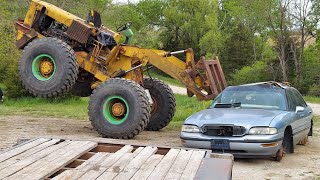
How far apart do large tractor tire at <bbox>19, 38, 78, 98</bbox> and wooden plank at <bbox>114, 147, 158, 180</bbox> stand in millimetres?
6342

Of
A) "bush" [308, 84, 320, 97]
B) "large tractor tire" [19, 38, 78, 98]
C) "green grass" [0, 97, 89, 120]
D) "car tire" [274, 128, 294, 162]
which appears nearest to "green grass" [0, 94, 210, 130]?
"green grass" [0, 97, 89, 120]

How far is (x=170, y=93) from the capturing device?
12469 mm

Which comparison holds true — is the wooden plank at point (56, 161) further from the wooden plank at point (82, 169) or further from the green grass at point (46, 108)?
the green grass at point (46, 108)

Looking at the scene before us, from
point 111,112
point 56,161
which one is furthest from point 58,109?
point 56,161

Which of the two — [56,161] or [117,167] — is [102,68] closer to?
[56,161]

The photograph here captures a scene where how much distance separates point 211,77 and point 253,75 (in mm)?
32206

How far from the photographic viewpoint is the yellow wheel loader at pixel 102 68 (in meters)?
10.3

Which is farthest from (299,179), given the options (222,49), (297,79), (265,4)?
(222,49)

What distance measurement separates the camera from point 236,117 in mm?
8344

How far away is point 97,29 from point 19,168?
27.1ft

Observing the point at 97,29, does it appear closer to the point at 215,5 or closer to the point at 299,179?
the point at 299,179

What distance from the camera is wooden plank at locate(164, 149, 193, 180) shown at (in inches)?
135

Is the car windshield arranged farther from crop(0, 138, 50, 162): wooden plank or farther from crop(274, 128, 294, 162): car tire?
crop(0, 138, 50, 162): wooden plank

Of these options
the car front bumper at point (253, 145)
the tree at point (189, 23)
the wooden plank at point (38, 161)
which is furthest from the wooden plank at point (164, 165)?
the tree at point (189, 23)
